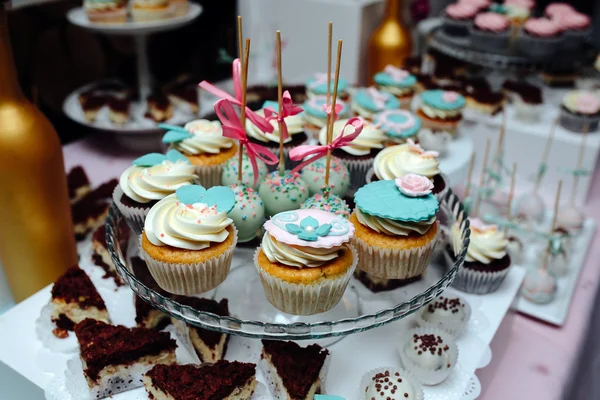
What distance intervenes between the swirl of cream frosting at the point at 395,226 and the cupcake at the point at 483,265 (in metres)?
0.27

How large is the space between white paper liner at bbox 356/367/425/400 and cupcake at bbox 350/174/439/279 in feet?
0.81

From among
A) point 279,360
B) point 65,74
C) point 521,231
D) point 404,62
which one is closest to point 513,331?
point 521,231

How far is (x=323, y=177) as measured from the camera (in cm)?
165

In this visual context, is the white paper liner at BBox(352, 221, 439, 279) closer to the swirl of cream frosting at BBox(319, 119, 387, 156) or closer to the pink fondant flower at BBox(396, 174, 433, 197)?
the pink fondant flower at BBox(396, 174, 433, 197)

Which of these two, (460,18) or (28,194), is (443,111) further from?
(28,194)

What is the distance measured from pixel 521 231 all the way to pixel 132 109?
2.02m

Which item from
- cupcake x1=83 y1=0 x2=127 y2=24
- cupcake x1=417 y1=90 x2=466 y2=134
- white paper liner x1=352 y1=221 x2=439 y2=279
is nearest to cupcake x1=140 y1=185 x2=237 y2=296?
white paper liner x1=352 y1=221 x2=439 y2=279

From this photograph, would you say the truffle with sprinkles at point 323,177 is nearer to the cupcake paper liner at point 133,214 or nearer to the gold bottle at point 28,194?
the cupcake paper liner at point 133,214

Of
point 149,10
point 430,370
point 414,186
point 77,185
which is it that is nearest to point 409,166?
point 414,186

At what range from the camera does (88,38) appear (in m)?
2.95

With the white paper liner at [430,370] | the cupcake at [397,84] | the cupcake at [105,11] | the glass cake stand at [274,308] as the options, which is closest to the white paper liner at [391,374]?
the white paper liner at [430,370]

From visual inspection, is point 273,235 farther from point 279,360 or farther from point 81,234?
point 81,234

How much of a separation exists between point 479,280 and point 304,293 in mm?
689

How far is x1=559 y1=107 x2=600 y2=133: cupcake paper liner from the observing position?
2.71 metres
